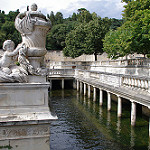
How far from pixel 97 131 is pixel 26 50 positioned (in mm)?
6799

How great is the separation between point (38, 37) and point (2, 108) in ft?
7.56

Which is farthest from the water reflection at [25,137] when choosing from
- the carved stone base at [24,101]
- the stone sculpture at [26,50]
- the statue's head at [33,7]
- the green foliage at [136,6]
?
the green foliage at [136,6]

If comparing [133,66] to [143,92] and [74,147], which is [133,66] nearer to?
[143,92]

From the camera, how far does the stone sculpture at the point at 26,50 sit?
5379 millimetres

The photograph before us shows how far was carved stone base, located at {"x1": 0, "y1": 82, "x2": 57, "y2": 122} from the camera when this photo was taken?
5.11m

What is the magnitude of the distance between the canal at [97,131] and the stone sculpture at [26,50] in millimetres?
4620

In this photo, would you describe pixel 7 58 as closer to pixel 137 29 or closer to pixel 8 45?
pixel 8 45

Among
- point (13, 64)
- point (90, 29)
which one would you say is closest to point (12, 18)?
point (90, 29)

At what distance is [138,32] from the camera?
1669 cm

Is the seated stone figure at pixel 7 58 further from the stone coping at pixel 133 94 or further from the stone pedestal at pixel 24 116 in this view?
the stone coping at pixel 133 94

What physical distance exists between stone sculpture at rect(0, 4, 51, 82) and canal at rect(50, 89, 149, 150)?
4620mm

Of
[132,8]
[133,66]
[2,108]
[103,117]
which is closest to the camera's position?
[2,108]

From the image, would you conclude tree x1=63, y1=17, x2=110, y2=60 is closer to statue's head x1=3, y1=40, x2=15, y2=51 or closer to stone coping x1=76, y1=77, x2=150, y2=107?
stone coping x1=76, y1=77, x2=150, y2=107

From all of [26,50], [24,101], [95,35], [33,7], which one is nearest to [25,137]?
[24,101]
